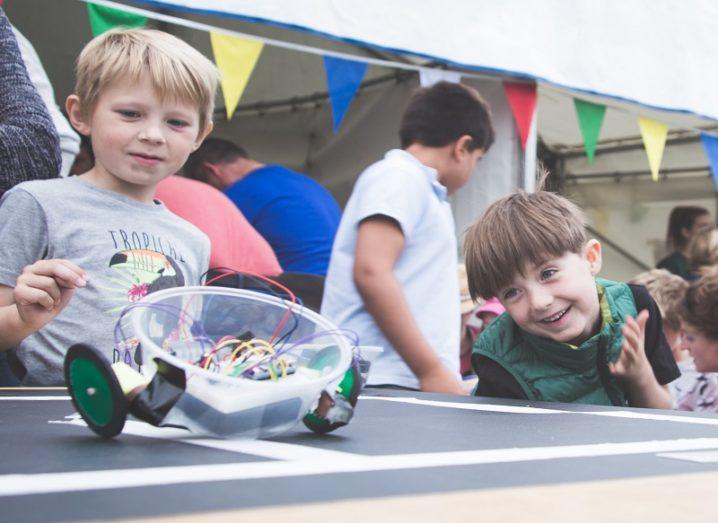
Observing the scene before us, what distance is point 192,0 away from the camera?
8.86 feet

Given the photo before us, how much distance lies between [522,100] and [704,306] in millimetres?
1541

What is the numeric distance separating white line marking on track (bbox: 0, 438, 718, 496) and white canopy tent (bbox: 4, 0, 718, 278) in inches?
89.4

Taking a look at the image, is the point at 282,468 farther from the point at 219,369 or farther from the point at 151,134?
the point at 151,134

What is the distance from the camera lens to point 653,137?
4078 millimetres

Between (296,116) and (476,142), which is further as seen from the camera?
(296,116)

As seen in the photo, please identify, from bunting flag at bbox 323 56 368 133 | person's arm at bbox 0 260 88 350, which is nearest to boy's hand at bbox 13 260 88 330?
person's arm at bbox 0 260 88 350

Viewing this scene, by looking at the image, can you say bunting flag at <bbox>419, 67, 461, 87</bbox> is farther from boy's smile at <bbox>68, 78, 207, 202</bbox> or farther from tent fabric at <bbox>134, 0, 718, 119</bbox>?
boy's smile at <bbox>68, 78, 207, 202</bbox>

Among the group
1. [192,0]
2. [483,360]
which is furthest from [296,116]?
[483,360]

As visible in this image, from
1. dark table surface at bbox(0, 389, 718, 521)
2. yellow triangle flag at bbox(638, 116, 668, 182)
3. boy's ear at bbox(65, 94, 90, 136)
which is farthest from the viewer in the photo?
yellow triangle flag at bbox(638, 116, 668, 182)

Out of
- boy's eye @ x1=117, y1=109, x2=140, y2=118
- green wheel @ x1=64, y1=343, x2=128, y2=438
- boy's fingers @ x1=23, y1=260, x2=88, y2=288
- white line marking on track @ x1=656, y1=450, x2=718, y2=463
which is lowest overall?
green wheel @ x1=64, y1=343, x2=128, y2=438

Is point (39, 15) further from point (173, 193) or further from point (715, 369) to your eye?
point (715, 369)

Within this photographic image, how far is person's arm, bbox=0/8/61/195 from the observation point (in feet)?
4.35

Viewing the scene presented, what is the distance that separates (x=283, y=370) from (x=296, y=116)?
13.6 feet

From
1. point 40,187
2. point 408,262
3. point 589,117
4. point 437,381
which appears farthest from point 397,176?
point 589,117
